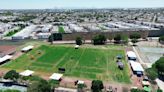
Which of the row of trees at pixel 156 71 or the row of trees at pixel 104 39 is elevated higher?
the row of trees at pixel 104 39

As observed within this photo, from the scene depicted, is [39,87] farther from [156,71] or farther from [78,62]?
[156,71]

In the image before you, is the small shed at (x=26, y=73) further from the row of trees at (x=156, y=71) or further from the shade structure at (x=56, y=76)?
the row of trees at (x=156, y=71)

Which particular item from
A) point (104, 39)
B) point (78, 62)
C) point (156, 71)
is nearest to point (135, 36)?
point (104, 39)

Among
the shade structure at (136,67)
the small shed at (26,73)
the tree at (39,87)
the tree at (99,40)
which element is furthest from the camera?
the tree at (99,40)

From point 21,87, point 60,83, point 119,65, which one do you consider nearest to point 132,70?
point 119,65

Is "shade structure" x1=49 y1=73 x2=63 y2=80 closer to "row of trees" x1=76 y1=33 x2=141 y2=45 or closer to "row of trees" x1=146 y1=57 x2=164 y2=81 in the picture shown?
"row of trees" x1=146 y1=57 x2=164 y2=81

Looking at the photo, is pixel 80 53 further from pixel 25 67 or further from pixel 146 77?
pixel 146 77

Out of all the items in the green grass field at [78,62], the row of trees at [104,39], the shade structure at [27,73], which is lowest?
the green grass field at [78,62]

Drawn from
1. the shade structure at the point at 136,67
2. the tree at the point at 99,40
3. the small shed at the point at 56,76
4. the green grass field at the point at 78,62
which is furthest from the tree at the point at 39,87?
the tree at the point at 99,40

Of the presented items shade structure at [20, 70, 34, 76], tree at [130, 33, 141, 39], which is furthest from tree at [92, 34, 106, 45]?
shade structure at [20, 70, 34, 76]
